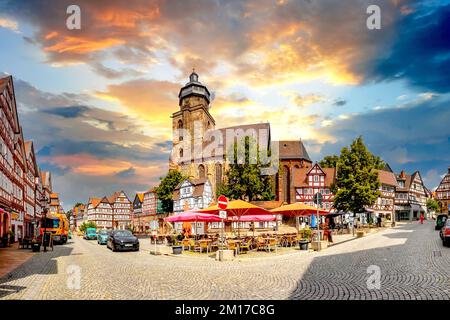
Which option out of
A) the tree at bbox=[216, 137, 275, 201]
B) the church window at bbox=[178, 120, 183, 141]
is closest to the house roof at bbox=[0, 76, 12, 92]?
the tree at bbox=[216, 137, 275, 201]

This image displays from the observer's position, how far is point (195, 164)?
88.5 metres

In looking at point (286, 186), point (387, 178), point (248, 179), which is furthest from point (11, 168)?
point (387, 178)

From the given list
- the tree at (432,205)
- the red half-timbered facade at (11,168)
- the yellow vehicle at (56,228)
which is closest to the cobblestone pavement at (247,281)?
the red half-timbered facade at (11,168)

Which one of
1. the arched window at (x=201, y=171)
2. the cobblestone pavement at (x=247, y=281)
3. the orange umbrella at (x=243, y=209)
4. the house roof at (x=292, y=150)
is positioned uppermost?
the house roof at (x=292, y=150)

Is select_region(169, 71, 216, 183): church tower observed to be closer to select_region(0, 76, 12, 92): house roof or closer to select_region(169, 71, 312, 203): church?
select_region(169, 71, 312, 203): church

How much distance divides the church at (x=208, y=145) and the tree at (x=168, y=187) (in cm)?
715

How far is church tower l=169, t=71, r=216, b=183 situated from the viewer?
309ft

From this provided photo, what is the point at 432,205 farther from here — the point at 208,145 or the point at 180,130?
the point at 180,130

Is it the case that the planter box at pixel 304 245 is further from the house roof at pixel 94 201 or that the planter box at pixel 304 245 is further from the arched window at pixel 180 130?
the house roof at pixel 94 201

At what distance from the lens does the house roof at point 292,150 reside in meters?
82.4

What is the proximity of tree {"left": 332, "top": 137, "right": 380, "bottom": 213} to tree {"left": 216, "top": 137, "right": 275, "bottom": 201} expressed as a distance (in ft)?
42.8
